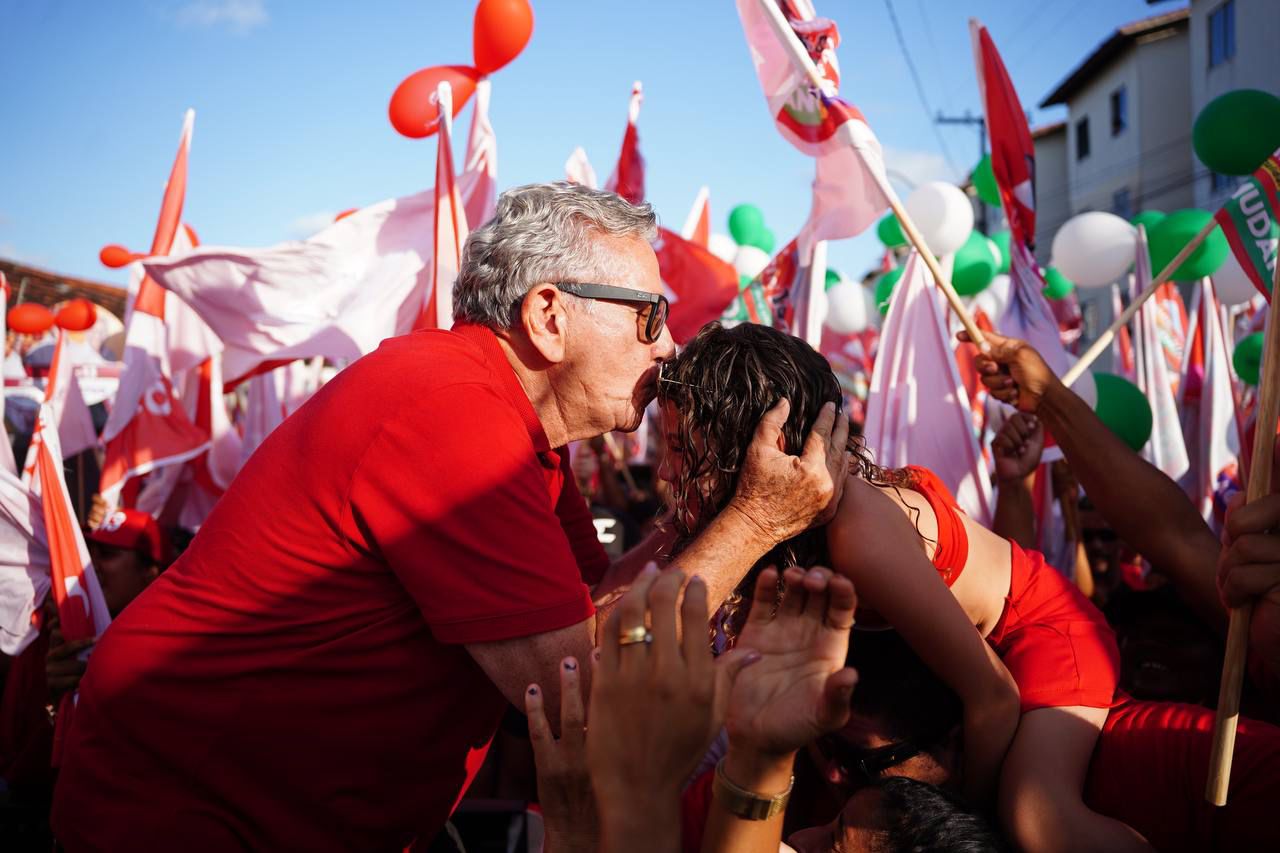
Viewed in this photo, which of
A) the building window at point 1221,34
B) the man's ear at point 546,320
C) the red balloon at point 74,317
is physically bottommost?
the man's ear at point 546,320

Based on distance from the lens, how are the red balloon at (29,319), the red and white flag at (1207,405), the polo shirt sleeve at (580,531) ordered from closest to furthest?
1. the polo shirt sleeve at (580,531)
2. the red and white flag at (1207,405)
3. the red balloon at (29,319)

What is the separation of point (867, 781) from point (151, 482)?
5196mm

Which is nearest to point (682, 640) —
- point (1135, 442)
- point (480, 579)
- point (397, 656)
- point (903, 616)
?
point (480, 579)

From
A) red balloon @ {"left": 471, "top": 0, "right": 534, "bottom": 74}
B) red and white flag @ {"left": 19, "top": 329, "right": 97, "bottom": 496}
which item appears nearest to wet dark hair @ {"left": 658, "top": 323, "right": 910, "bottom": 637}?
red balloon @ {"left": 471, "top": 0, "right": 534, "bottom": 74}

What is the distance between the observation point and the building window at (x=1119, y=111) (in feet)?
93.2

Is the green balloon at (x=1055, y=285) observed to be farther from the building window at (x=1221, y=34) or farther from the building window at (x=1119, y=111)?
the building window at (x=1119, y=111)

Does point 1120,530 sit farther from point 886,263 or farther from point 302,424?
point 886,263

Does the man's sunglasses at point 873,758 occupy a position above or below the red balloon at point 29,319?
below

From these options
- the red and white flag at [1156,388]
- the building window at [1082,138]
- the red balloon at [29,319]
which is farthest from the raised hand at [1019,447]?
the building window at [1082,138]

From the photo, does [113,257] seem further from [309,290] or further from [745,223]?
[745,223]

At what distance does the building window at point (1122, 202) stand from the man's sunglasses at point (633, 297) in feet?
98.3

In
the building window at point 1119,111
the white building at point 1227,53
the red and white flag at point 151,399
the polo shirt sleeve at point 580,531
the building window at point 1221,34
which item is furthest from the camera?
the building window at point 1119,111

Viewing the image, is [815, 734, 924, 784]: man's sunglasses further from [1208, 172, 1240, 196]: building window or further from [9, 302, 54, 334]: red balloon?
[1208, 172, 1240, 196]: building window

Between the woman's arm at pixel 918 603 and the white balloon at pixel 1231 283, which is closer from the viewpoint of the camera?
the woman's arm at pixel 918 603
